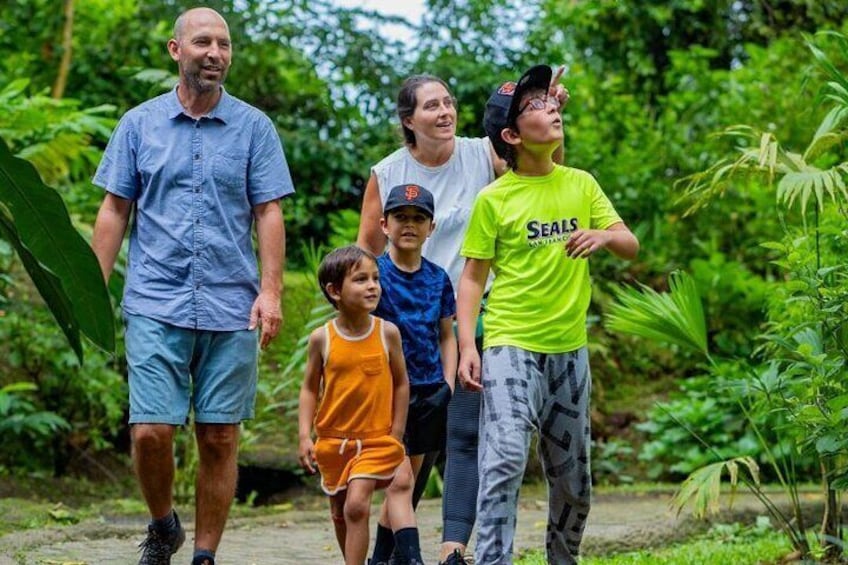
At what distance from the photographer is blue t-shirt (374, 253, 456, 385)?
4.91 meters

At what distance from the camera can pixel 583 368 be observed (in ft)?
15.0

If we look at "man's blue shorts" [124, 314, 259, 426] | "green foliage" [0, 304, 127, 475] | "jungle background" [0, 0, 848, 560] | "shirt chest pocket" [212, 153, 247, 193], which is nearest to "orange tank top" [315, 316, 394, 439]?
"man's blue shorts" [124, 314, 259, 426]

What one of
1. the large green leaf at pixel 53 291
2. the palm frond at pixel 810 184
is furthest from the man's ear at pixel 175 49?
the large green leaf at pixel 53 291

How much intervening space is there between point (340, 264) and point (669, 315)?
1.66 meters

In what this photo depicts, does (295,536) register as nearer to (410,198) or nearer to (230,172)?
(230,172)

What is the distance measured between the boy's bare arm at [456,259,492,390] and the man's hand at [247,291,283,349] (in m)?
0.64

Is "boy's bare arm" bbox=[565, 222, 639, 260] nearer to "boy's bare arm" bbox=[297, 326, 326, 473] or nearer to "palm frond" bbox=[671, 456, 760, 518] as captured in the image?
"boy's bare arm" bbox=[297, 326, 326, 473]

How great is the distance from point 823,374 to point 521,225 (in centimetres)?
128

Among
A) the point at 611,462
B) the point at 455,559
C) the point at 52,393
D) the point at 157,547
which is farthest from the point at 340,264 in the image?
the point at 611,462

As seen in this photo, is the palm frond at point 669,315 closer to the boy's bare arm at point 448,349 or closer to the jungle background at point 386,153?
the boy's bare arm at point 448,349

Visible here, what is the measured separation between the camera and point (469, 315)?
465 centimetres

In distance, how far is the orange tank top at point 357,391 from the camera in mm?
4684

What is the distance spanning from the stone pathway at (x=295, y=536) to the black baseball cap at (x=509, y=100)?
7.18ft

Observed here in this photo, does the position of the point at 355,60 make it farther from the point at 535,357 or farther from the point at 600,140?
the point at 535,357
